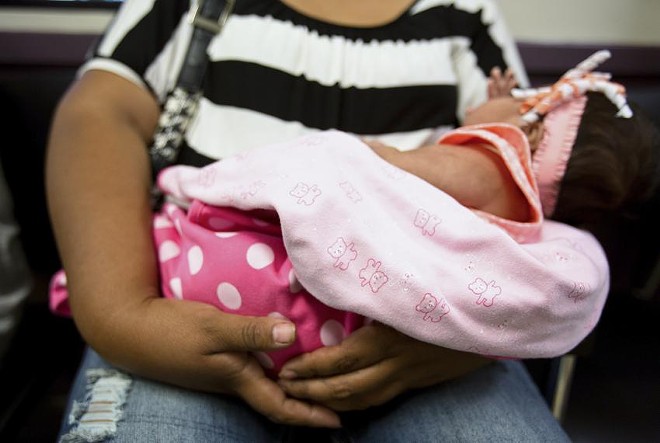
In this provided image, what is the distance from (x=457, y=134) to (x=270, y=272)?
1.11 feet

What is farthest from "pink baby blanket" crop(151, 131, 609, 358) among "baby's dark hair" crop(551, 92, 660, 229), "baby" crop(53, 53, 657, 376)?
"baby's dark hair" crop(551, 92, 660, 229)

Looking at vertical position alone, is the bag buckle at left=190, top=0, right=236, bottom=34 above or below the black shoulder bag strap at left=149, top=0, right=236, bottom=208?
above

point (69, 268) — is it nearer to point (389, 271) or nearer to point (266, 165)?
point (266, 165)

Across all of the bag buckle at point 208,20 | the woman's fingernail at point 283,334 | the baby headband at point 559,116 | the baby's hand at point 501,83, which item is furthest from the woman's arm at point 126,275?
the baby's hand at point 501,83

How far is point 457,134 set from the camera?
0.74 meters

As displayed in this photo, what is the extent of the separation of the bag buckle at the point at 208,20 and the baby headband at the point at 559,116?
508 mm

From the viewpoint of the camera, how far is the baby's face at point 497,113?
77 cm

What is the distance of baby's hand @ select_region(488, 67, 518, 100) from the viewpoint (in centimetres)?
90

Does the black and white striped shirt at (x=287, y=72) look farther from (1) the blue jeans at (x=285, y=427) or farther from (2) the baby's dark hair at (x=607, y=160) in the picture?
(1) the blue jeans at (x=285, y=427)

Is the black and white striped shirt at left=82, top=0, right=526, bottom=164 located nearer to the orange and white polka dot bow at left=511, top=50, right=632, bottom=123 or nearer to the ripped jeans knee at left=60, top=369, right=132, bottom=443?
the orange and white polka dot bow at left=511, top=50, right=632, bottom=123

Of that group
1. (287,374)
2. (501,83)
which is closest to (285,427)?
(287,374)

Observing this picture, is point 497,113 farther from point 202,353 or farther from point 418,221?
point 202,353

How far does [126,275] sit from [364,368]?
35 centimetres

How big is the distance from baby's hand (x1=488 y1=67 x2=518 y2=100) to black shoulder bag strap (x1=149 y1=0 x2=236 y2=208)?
19.2 inches
